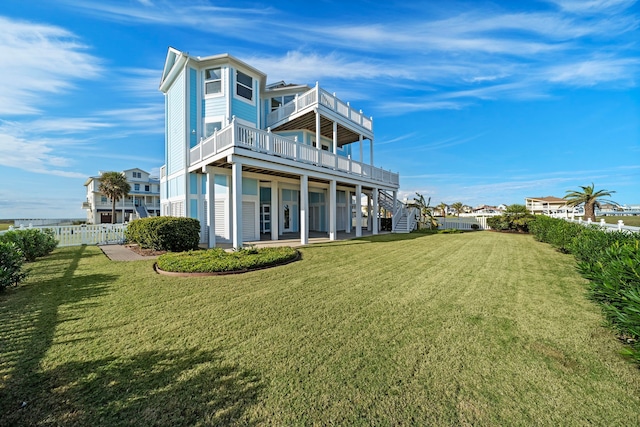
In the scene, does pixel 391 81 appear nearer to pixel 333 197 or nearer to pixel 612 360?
pixel 333 197

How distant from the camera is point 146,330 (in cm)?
341

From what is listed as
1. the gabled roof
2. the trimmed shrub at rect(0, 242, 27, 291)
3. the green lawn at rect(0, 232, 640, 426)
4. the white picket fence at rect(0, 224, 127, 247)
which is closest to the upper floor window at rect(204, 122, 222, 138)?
the gabled roof

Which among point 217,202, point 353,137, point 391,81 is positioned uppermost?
point 391,81

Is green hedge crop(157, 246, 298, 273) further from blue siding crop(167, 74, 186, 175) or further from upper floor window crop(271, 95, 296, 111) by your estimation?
upper floor window crop(271, 95, 296, 111)

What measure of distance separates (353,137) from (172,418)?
18.8 m

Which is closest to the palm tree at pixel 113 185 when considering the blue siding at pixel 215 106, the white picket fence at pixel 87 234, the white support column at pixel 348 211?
the white picket fence at pixel 87 234

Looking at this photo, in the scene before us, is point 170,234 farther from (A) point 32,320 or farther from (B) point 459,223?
(B) point 459,223

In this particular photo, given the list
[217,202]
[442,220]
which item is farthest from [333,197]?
[442,220]

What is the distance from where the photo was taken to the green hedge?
6359 millimetres

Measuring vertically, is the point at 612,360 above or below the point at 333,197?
below

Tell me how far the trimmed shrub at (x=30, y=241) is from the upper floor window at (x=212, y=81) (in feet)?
30.6

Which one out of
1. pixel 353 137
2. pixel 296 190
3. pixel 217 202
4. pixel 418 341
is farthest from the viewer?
pixel 353 137

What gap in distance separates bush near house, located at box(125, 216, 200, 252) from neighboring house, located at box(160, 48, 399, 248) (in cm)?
98

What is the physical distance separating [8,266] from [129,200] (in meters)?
44.1
